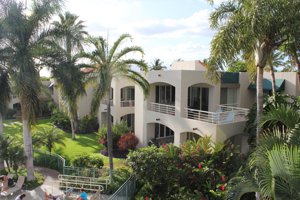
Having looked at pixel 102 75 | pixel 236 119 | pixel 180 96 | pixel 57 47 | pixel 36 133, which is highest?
pixel 57 47

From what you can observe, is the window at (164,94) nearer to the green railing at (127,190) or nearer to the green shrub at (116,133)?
the green shrub at (116,133)

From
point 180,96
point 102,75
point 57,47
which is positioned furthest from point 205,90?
point 57,47

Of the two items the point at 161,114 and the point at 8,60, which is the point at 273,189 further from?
the point at 161,114

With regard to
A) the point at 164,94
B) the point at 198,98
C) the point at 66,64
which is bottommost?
the point at 198,98

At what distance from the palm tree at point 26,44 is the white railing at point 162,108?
956cm

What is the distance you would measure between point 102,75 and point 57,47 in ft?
10.1

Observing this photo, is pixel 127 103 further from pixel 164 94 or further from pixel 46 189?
pixel 46 189

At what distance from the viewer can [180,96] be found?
18.6 m

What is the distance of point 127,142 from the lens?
71.5 ft

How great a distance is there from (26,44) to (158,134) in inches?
516

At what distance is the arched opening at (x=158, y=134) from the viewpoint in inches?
880

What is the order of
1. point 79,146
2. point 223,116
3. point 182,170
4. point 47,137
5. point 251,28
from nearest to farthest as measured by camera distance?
point 251,28 → point 182,170 → point 223,116 → point 47,137 → point 79,146

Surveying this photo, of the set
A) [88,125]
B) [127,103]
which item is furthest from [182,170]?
[88,125]

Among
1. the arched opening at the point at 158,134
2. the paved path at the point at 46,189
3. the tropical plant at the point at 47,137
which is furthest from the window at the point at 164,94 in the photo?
the paved path at the point at 46,189
